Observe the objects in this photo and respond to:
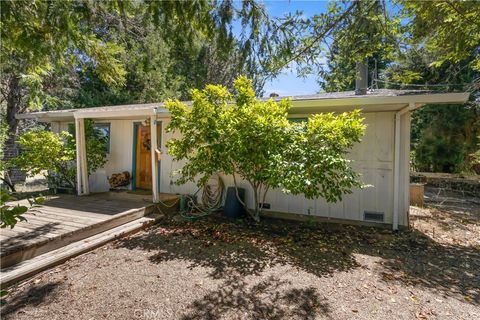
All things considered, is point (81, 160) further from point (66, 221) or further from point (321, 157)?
point (321, 157)

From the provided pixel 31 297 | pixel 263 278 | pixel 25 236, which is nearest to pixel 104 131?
pixel 25 236

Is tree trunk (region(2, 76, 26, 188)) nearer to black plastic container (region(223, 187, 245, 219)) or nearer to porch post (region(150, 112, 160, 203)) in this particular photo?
porch post (region(150, 112, 160, 203))

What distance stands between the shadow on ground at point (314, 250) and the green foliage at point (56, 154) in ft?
12.1

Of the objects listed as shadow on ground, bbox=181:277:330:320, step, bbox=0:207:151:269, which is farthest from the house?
shadow on ground, bbox=181:277:330:320

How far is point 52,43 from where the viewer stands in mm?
3471

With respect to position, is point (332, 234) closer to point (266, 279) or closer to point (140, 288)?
point (266, 279)

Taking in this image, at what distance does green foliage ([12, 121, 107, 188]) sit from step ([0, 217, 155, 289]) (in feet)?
11.3

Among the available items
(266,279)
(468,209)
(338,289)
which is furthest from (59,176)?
(468,209)

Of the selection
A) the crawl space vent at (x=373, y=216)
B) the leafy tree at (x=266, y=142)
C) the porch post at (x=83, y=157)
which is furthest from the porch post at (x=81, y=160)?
the crawl space vent at (x=373, y=216)

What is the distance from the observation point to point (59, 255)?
12.6 feet

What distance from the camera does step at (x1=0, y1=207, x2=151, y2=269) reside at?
353cm

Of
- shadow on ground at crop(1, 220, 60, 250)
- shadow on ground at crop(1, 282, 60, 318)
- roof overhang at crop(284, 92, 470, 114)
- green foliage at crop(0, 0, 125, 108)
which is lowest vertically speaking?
shadow on ground at crop(1, 282, 60, 318)

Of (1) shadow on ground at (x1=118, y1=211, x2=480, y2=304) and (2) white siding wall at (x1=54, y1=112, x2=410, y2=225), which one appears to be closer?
→ (1) shadow on ground at (x1=118, y1=211, x2=480, y2=304)

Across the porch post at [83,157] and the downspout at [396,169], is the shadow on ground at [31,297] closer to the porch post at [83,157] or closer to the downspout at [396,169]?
the porch post at [83,157]
